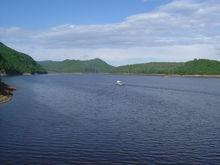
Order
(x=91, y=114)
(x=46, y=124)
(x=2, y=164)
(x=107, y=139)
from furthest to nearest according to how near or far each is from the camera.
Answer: (x=91, y=114), (x=46, y=124), (x=107, y=139), (x=2, y=164)

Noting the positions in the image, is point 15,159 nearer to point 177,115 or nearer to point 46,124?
point 46,124

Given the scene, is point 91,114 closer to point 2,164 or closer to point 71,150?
point 71,150

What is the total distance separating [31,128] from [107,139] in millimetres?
11373

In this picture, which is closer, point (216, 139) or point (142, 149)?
point (142, 149)

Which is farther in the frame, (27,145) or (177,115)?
(177,115)

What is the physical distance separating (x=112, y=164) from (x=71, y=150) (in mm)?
6090

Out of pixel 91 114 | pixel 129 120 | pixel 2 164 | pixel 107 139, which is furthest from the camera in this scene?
pixel 91 114

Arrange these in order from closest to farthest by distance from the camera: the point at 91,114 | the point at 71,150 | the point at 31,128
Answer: the point at 71,150
the point at 31,128
the point at 91,114

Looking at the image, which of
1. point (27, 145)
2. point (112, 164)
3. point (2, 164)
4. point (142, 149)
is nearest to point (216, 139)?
point (142, 149)

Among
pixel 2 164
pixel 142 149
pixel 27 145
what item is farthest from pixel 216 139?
pixel 2 164

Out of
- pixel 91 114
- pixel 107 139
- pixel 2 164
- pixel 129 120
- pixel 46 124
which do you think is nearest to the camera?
pixel 2 164

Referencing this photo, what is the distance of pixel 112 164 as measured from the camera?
35.2 meters

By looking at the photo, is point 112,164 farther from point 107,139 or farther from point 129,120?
point 129,120

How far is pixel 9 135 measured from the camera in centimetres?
4647
